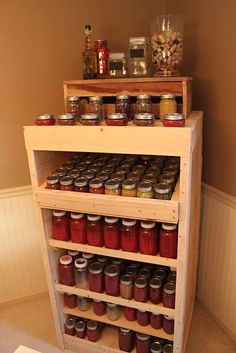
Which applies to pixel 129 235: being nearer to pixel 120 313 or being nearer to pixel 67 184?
pixel 67 184

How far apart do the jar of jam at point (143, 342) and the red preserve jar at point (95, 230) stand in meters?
0.52

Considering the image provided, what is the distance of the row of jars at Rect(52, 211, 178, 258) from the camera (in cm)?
116

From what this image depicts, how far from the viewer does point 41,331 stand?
5.64ft

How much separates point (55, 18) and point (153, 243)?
1.20 m

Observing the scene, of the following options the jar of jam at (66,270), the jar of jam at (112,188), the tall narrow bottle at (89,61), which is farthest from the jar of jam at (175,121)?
the jar of jam at (66,270)

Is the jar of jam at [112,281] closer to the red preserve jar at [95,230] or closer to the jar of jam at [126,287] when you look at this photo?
the jar of jam at [126,287]

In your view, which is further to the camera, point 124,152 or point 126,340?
point 126,340

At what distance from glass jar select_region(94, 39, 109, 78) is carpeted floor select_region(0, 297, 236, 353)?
1450 mm

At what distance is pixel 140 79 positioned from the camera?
47.0 inches

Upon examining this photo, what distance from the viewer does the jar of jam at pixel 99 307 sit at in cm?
145

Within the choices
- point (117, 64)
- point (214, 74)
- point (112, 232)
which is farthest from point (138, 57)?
point (112, 232)

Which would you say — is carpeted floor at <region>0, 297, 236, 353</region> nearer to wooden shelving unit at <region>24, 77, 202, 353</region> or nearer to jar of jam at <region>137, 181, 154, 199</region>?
wooden shelving unit at <region>24, 77, 202, 353</region>

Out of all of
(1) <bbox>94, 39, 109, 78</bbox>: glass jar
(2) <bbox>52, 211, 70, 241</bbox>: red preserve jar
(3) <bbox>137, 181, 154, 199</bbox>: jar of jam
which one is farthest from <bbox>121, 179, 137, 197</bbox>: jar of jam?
(1) <bbox>94, 39, 109, 78</bbox>: glass jar

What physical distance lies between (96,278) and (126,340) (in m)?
0.37
